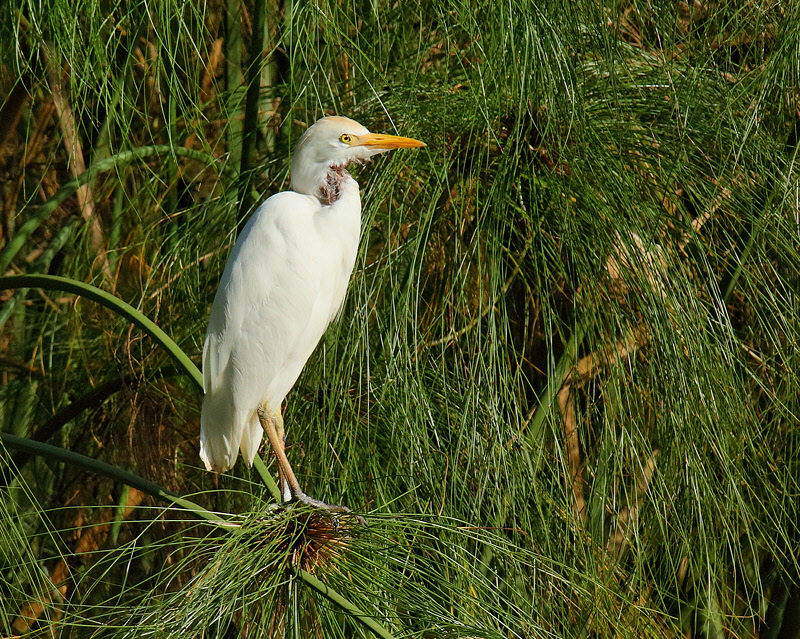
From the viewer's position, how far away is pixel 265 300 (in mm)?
1025

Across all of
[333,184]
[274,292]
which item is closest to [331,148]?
[333,184]

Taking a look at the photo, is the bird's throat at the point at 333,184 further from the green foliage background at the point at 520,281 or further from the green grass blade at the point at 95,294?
the green grass blade at the point at 95,294

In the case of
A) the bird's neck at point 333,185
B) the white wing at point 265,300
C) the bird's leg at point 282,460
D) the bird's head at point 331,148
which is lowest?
the bird's leg at point 282,460

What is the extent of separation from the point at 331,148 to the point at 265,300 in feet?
0.61

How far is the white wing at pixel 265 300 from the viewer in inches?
39.6

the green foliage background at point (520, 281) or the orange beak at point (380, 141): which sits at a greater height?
the orange beak at point (380, 141)

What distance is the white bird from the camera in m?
1.00

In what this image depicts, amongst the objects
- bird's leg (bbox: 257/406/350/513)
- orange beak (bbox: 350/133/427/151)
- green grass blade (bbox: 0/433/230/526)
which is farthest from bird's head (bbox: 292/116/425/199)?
green grass blade (bbox: 0/433/230/526)

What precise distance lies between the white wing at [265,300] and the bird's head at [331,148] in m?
0.03

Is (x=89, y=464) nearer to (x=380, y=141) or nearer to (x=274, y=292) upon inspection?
(x=274, y=292)

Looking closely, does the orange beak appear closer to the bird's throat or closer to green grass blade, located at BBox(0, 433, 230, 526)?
the bird's throat

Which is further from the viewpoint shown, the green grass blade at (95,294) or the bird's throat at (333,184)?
the bird's throat at (333,184)

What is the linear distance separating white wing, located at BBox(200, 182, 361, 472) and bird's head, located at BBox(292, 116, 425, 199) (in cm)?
3

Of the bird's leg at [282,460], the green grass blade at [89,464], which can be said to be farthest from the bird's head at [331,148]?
the green grass blade at [89,464]
